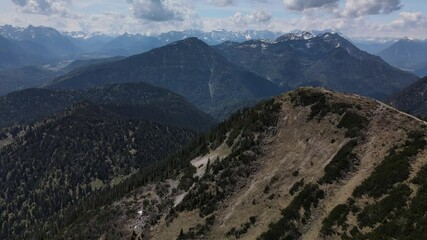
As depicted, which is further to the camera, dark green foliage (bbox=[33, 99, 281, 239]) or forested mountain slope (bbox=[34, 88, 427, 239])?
dark green foliage (bbox=[33, 99, 281, 239])

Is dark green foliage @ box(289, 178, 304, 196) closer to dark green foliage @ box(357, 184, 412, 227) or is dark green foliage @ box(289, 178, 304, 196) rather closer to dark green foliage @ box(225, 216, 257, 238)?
dark green foliage @ box(225, 216, 257, 238)

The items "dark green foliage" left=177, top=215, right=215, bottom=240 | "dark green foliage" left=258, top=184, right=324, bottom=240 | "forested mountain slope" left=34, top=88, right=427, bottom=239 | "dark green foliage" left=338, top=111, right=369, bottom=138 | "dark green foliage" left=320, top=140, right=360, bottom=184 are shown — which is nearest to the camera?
"forested mountain slope" left=34, top=88, right=427, bottom=239

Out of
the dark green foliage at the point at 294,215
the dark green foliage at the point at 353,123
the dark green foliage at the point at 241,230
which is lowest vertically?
the dark green foliage at the point at 241,230

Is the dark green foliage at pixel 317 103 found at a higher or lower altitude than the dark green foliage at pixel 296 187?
higher

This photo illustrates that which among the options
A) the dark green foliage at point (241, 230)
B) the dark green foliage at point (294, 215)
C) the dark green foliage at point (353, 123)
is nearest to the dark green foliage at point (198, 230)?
the dark green foliage at point (241, 230)

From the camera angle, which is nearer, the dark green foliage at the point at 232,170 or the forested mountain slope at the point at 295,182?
the forested mountain slope at the point at 295,182

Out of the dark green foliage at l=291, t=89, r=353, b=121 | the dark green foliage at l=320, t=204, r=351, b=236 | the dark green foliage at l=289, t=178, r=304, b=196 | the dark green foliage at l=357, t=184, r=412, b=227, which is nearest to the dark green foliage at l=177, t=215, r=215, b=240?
the dark green foliage at l=289, t=178, r=304, b=196

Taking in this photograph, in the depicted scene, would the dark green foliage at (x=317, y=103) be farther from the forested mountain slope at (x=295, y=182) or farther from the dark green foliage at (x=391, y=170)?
the dark green foliage at (x=391, y=170)
